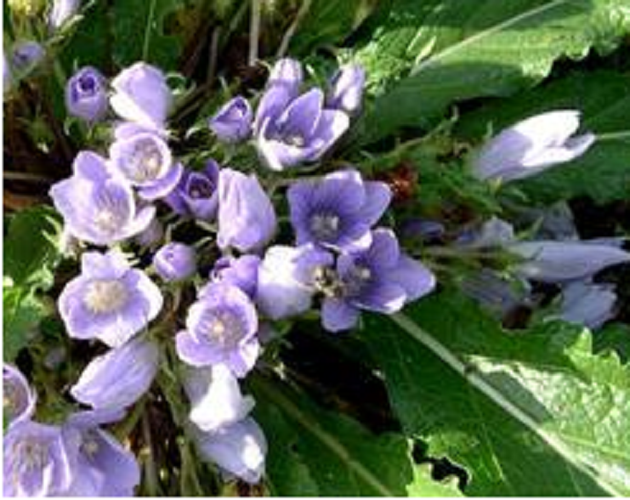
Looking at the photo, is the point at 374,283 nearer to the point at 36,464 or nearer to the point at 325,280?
the point at 325,280

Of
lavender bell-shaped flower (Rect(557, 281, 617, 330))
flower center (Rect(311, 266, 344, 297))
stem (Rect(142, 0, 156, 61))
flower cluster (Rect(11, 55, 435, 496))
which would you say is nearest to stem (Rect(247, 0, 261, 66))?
stem (Rect(142, 0, 156, 61))

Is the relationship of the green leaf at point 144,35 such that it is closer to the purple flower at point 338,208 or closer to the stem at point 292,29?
the stem at point 292,29

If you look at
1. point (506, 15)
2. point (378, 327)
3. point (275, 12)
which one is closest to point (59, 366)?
point (378, 327)

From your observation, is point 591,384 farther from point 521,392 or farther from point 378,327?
point 378,327

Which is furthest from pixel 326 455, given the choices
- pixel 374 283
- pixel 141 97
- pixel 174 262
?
pixel 141 97

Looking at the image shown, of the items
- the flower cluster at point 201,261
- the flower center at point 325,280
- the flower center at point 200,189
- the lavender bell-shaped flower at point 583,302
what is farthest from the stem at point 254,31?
the lavender bell-shaped flower at point 583,302
